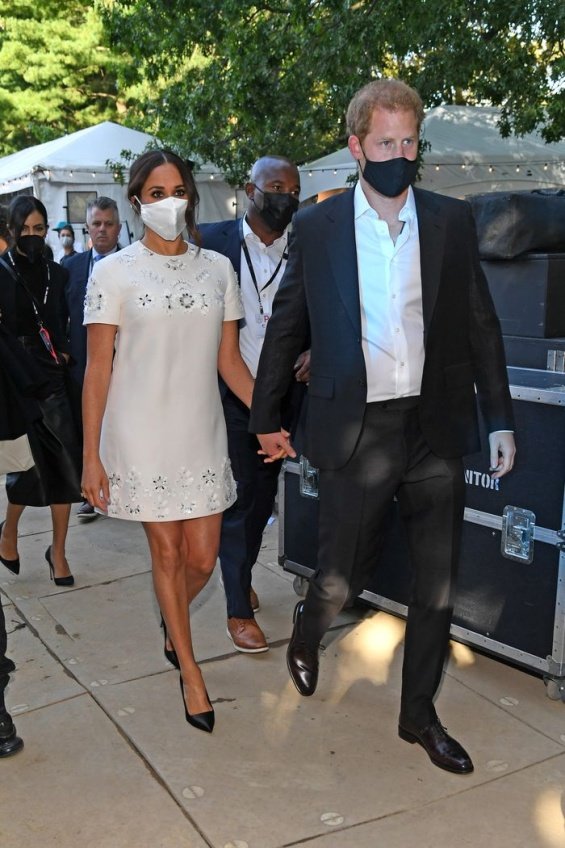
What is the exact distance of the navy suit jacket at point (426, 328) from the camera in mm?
2920

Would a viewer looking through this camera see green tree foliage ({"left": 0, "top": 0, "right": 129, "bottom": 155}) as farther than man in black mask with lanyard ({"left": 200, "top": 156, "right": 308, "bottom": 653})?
Yes

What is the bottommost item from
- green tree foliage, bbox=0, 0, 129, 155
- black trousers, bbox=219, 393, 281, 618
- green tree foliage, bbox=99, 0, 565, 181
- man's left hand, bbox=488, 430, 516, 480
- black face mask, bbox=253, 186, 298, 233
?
black trousers, bbox=219, 393, 281, 618

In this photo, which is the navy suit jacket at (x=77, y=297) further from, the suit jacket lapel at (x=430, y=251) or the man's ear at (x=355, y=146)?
the suit jacket lapel at (x=430, y=251)

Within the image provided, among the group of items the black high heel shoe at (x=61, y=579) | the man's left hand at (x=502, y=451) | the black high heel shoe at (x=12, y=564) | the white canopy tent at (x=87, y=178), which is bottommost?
the black high heel shoe at (x=61, y=579)

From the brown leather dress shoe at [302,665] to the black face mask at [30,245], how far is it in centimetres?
254

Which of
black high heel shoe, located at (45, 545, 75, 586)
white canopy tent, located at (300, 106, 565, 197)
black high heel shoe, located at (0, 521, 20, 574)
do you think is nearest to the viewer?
black high heel shoe, located at (45, 545, 75, 586)

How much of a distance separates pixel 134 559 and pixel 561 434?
2785mm

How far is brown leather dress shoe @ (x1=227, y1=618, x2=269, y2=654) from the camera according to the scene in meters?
4.00

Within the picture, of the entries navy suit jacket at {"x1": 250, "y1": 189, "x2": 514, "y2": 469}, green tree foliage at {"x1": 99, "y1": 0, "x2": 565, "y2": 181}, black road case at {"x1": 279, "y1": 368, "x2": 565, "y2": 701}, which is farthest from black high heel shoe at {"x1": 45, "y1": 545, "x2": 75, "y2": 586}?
green tree foliage at {"x1": 99, "y1": 0, "x2": 565, "y2": 181}

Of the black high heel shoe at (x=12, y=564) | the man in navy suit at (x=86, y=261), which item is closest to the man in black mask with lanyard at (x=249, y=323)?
the black high heel shoe at (x=12, y=564)

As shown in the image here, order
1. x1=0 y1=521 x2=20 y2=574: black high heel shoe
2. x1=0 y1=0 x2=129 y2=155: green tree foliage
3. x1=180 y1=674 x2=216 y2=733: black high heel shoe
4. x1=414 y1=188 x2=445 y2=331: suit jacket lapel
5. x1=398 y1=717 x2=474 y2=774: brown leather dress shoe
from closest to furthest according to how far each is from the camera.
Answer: x1=414 y1=188 x2=445 y2=331: suit jacket lapel → x1=398 y1=717 x2=474 y2=774: brown leather dress shoe → x1=180 y1=674 x2=216 y2=733: black high heel shoe → x1=0 y1=521 x2=20 y2=574: black high heel shoe → x1=0 y1=0 x2=129 y2=155: green tree foliage

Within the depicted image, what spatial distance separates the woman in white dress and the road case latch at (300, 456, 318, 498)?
112cm

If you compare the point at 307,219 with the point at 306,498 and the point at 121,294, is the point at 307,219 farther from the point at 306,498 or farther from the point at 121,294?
the point at 306,498

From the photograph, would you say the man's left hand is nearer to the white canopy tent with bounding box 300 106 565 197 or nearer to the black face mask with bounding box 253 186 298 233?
the black face mask with bounding box 253 186 298 233
